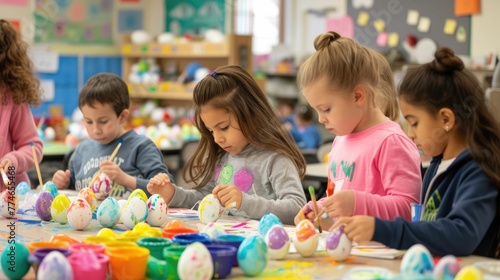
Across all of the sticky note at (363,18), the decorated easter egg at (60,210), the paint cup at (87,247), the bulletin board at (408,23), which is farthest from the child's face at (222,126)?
the sticky note at (363,18)

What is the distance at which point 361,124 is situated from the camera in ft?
6.73

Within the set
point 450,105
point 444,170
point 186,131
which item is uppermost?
point 450,105

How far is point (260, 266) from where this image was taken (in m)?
1.45

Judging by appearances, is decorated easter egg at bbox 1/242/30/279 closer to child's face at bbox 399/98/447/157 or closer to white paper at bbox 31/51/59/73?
child's face at bbox 399/98/447/157

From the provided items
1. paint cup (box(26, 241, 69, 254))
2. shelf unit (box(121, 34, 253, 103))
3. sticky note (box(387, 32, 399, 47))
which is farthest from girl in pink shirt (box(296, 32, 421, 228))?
sticky note (box(387, 32, 399, 47))

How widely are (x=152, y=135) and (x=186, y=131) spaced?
13.9 inches

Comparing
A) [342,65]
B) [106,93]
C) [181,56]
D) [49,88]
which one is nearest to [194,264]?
[342,65]

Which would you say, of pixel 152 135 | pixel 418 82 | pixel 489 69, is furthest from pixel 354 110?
pixel 489 69

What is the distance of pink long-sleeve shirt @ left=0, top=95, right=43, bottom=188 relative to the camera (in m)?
2.85

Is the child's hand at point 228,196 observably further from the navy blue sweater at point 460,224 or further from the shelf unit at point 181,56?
the shelf unit at point 181,56

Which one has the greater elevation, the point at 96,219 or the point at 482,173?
the point at 482,173

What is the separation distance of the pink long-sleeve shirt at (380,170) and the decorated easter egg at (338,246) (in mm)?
197

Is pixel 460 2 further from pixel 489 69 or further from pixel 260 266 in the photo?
pixel 260 266

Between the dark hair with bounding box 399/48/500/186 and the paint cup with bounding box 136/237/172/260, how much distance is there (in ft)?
2.05
